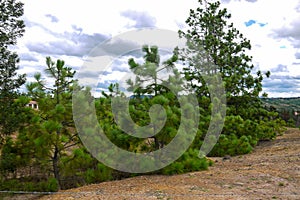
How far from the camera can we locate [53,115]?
7.24m

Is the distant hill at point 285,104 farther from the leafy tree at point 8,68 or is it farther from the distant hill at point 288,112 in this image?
the leafy tree at point 8,68

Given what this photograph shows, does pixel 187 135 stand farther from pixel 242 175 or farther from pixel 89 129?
pixel 89 129

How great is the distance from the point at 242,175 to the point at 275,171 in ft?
3.24

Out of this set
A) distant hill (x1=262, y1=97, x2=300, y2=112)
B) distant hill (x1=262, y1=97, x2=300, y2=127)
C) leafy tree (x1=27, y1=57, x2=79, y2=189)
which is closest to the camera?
leafy tree (x1=27, y1=57, x2=79, y2=189)


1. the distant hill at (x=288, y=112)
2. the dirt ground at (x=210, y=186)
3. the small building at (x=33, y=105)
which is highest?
the small building at (x=33, y=105)

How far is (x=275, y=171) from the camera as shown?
7914 mm

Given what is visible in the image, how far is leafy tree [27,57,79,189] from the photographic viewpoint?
705 centimetres

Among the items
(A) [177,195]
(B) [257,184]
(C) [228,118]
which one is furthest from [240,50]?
(A) [177,195]

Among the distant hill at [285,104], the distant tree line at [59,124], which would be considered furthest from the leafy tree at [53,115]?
the distant hill at [285,104]

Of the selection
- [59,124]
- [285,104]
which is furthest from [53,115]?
[285,104]

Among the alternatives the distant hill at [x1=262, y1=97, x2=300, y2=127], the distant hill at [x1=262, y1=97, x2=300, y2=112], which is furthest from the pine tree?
the distant hill at [x1=262, y1=97, x2=300, y2=112]

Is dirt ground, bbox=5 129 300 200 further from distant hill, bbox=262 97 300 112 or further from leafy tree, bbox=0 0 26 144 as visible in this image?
distant hill, bbox=262 97 300 112

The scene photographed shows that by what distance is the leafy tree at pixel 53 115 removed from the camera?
7.05m

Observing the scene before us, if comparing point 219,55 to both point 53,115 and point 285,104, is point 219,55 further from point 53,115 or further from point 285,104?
point 285,104
